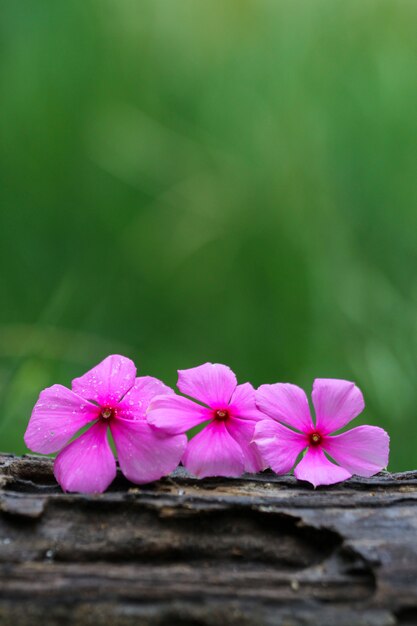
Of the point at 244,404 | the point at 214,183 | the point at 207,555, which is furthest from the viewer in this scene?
the point at 214,183

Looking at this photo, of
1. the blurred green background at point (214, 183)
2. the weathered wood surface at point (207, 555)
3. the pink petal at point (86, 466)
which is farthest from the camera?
the blurred green background at point (214, 183)

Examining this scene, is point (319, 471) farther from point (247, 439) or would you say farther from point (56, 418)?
point (56, 418)

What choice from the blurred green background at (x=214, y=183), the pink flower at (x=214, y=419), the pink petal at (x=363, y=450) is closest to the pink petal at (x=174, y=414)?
the pink flower at (x=214, y=419)

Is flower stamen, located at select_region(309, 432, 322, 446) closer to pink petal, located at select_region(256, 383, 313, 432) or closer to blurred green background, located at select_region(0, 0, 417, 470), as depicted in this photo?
pink petal, located at select_region(256, 383, 313, 432)

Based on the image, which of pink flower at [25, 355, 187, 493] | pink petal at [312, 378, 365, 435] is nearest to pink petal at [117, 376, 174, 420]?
pink flower at [25, 355, 187, 493]

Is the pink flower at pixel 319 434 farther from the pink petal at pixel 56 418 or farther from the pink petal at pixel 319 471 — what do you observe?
the pink petal at pixel 56 418

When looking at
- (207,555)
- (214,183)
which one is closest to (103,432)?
(207,555)

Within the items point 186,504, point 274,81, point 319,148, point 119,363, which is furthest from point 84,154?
point 186,504
